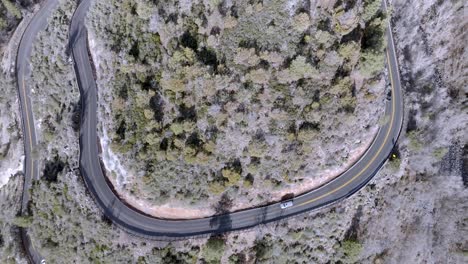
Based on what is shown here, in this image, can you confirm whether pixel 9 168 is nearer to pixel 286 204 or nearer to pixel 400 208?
pixel 286 204

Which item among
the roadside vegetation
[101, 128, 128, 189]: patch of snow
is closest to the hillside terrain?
[101, 128, 128, 189]: patch of snow

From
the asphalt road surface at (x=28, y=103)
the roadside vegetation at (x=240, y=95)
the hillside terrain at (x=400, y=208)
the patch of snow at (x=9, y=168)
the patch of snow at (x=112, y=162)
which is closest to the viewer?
the roadside vegetation at (x=240, y=95)

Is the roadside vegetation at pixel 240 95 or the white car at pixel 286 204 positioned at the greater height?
the roadside vegetation at pixel 240 95

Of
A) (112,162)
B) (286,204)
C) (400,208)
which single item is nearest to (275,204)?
(286,204)

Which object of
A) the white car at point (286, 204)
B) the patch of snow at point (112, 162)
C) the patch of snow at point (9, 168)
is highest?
the patch of snow at point (112, 162)

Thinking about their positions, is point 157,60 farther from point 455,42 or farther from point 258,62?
point 455,42

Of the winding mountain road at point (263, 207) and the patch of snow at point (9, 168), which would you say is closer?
the winding mountain road at point (263, 207)

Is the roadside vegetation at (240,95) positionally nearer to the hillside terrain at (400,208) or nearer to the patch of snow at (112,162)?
the patch of snow at (112,162)

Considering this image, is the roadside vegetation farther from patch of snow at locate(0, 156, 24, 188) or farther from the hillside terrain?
patch of snow at locate(0, 156, 24, 188)

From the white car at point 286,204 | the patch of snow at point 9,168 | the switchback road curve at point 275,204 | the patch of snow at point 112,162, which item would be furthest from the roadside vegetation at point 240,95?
the patch of snow at point 9,168

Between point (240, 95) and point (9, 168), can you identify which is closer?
point (240, 95)

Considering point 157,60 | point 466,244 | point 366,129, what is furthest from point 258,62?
point 466,244
